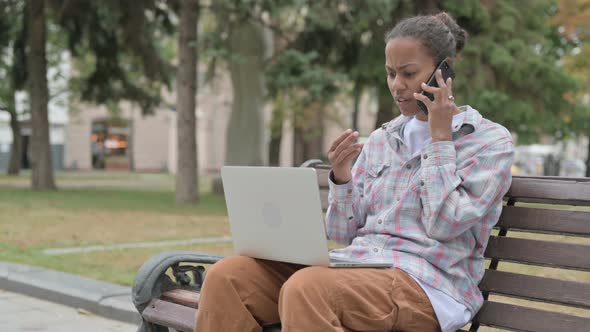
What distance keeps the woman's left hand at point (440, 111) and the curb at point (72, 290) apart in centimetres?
318

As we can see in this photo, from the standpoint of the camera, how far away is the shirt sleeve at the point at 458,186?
2.81 m

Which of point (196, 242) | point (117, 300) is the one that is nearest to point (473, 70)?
point (196, 242)

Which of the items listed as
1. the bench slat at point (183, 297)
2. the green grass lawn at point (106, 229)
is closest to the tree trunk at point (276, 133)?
the green grass lawn at point (106, 229)

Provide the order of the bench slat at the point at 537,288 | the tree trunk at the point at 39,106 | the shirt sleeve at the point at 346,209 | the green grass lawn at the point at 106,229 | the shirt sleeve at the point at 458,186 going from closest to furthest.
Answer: the shirt sleeve at the point at 458,186, the bench slat at the point at 537,288, the shirt sleeve at the point at 346,209, the green grass lawn at the point at 106,229, the tree trunk at the point at 39,106

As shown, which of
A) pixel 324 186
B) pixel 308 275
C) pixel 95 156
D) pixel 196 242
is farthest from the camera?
pixel 95 156

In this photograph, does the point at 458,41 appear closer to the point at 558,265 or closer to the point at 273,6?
A: the point at 558,265

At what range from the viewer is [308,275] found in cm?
274

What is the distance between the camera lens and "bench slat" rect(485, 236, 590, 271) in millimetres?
2971

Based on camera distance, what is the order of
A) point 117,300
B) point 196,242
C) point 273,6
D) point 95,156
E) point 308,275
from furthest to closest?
point 95,156
point 273,6
point 196,242
point 117,300
point 308,275

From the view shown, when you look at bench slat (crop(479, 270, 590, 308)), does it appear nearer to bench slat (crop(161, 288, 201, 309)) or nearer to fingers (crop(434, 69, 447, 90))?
fingers (crop(434, 69, 447, 90))

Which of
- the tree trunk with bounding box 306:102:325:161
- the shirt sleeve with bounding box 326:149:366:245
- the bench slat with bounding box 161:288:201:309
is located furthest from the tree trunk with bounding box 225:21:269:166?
the shirt sleeve with bounding box 326:149:366:245

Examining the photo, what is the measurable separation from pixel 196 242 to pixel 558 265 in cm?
669

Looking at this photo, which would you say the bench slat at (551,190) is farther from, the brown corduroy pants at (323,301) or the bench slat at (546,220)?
the brown corduroy pants at (323,301)

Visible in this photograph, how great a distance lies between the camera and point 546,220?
310 cm
